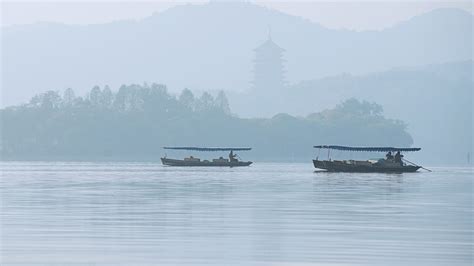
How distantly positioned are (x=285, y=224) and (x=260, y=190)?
2641cm

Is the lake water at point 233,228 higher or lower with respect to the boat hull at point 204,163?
lower

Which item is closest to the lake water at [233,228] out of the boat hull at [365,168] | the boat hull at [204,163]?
the boat hull at [365,168]

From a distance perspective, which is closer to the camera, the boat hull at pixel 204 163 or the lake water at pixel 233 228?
the lake water at pixel 233 228

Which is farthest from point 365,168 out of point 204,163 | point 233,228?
point 233,228

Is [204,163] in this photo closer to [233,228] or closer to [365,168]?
[365,168]

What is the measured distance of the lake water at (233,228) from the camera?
2862cm

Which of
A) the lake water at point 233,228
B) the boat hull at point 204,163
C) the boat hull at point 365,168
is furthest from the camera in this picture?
the boat hull at point 204,163

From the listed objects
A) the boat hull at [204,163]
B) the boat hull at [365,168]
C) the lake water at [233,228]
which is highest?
the boat hull at [204,163]

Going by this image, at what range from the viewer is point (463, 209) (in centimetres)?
4778

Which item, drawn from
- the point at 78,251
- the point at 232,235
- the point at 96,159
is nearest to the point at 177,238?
the point at 232,235

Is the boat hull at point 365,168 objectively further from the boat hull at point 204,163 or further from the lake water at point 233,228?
the lake water at point 233,228

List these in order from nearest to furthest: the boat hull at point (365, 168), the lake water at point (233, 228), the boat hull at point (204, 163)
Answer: the lake water at point (233, 228) < the boat hull at point (365, 168) < the boat hull at point (204, 163)

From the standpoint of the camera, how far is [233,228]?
1432 inches

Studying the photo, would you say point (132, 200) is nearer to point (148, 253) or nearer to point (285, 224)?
point (285, 224)
